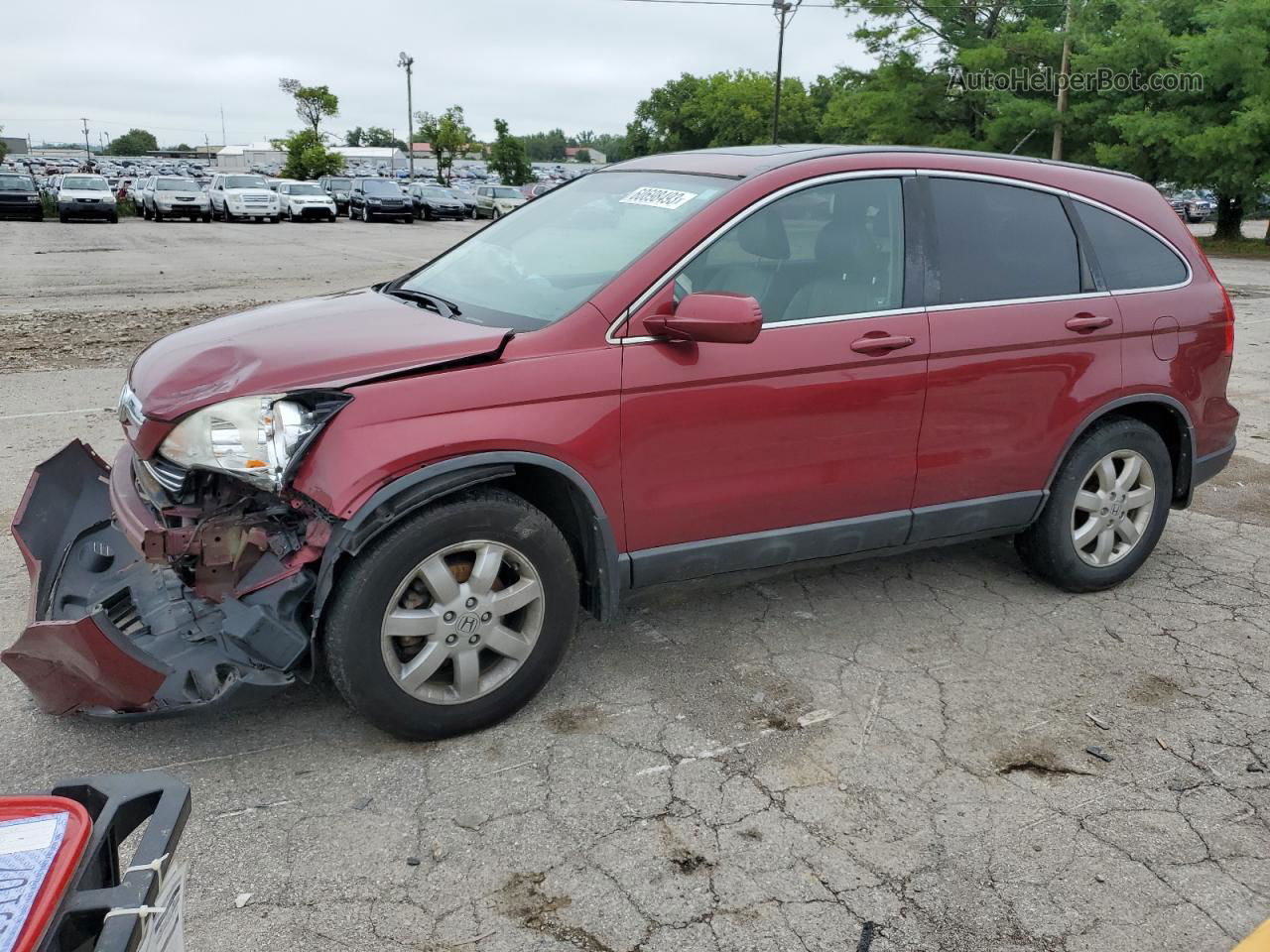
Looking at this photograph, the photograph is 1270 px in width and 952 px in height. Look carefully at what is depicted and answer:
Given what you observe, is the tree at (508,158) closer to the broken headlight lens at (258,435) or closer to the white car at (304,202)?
the white car at (304,202)

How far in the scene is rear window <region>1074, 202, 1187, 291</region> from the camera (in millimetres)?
4375

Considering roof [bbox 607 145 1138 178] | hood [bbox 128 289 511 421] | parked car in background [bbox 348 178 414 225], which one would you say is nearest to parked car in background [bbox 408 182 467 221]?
parked car in background [bbox 348 178 414 225]

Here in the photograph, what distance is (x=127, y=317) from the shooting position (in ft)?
39.9

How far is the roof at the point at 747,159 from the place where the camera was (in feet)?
12.4

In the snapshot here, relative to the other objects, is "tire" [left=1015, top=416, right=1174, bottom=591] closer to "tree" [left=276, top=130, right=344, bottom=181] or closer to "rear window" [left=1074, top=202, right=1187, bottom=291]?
"rear window" [left=1074, top=202, right=1187, bottom=291]

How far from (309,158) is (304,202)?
25063 millimetres

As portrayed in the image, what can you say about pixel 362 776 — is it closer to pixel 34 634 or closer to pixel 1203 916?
pixel 34 634

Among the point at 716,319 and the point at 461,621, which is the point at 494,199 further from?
the point at 461,621

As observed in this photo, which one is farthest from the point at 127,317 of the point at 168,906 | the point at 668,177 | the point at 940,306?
the point at 168,906

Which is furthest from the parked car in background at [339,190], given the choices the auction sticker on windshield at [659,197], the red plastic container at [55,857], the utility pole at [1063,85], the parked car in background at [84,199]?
the red plastic container at [55,857]

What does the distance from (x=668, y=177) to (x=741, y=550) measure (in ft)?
4.87

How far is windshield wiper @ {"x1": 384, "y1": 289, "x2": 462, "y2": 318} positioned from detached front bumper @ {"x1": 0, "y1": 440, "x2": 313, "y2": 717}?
1.10 meters

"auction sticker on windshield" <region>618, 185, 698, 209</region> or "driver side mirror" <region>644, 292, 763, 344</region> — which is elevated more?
"auction sticker on windshield" <region>618, 185, 698, 209</region>

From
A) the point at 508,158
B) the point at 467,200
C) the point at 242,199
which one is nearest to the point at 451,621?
the point at 242,199
